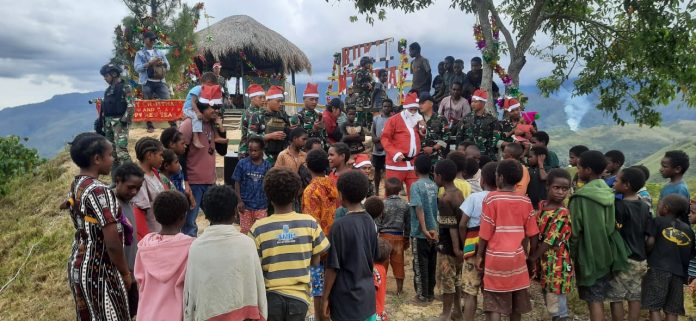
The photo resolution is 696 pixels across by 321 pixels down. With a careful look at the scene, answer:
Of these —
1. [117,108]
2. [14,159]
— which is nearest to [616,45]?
[117,108]

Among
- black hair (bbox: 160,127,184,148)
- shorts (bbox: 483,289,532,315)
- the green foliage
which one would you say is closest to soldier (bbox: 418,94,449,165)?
shorts (bbox: 483,289,532,315)

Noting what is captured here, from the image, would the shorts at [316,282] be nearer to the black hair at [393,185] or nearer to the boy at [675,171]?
the black hair at [393,185]

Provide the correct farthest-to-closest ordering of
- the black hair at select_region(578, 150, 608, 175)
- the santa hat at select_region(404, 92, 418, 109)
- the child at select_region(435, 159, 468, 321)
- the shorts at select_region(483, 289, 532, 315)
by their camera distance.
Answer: the santa hat at select_region(404, 92, 418, 109) → the child at select_region(435, 159, 468, 321) → the black hair at select_region(578, 150, 608, 175) → the shorts at select_region(483, 289, 532, 315)

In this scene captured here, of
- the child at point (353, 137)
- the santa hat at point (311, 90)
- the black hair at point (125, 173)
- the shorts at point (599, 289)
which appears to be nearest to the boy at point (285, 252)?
the black hair at point (125, 173)

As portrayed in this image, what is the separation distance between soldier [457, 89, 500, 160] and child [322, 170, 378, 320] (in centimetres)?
398

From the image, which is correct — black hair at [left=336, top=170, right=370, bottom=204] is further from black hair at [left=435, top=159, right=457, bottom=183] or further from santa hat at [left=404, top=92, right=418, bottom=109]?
santa hat at [left=404, top=92, right=418, bottom=109]

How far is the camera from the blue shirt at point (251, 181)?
5344 millimetres

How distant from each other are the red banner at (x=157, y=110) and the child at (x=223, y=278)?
9855mm

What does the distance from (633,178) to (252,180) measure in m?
3.65

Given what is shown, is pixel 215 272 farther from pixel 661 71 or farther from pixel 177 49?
pixel 177 49

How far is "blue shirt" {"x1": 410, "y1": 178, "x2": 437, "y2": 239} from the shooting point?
486 centimetres

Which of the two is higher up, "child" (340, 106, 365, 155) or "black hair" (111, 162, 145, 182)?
"black hair" (111, 162, 145, 182)

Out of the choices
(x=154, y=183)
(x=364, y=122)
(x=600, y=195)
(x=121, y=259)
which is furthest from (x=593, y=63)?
(x=121, y=259)

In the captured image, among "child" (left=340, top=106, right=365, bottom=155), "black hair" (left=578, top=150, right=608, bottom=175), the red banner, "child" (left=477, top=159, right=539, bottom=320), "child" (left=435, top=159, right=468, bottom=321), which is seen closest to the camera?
"child" (left=477, top=159, right=539, bottom=320)
